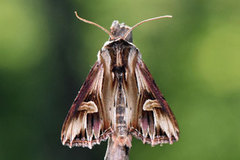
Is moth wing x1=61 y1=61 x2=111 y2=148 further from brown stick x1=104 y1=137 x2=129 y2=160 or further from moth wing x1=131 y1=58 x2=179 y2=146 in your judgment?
brown stick x1=104 y1=137 x2=129 y2=160

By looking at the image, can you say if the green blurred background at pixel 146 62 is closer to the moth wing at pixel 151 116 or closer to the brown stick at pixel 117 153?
the moth wing at pixel 151 116

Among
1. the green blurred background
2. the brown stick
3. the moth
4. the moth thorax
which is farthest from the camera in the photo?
the green blurred background

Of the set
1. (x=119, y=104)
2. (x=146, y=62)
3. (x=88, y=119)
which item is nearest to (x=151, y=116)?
(x=119, y=104)

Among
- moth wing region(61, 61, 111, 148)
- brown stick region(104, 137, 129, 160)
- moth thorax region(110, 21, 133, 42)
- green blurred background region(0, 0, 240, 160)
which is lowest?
brown stick region(104, 137, 129, 160)

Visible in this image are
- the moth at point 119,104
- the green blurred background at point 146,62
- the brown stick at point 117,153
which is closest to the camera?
the brown stick at point 117,153

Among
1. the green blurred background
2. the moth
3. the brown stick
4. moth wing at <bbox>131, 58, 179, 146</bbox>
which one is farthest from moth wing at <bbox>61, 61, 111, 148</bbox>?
the green blurred background

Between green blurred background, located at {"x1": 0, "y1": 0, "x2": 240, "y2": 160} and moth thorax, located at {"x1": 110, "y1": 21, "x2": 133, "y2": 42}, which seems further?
green blurred background, located at {"x1": 0, "y1": 0, "x2": 240, "y2": 160}

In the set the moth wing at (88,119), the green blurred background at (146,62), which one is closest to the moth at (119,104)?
the moth wing at (88,119)
